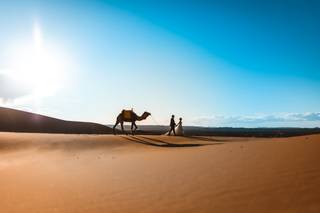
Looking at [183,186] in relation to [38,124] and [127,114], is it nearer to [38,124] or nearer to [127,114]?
[127,114]

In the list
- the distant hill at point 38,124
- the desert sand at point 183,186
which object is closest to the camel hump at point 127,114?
the distant hill at point 38,124

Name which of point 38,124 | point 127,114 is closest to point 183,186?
point 127,114

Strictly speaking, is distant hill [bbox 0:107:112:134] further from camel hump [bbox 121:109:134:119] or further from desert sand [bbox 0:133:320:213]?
desert sand [bbox 0:133:320:213]

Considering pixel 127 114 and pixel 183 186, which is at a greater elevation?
pixel 127 114

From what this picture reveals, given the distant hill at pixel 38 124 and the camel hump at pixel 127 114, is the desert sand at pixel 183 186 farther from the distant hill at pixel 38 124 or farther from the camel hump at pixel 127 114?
the distant hill at pixel 38 124

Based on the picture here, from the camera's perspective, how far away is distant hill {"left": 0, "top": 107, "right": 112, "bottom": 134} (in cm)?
3544

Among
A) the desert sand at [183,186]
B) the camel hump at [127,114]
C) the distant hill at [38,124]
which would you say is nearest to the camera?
the desert sand at [183,186]

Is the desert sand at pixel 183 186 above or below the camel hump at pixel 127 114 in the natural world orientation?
below

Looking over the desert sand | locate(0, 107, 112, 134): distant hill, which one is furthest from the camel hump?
the desert sand

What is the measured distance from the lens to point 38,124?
3769 cm

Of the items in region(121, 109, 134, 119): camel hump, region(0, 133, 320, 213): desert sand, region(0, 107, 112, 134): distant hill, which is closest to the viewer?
region(0, 133, 320, 213): desert sand

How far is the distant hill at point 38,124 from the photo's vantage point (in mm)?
35438

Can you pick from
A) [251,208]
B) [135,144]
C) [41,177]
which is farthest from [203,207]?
[135,144]

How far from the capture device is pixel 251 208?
398 cm
